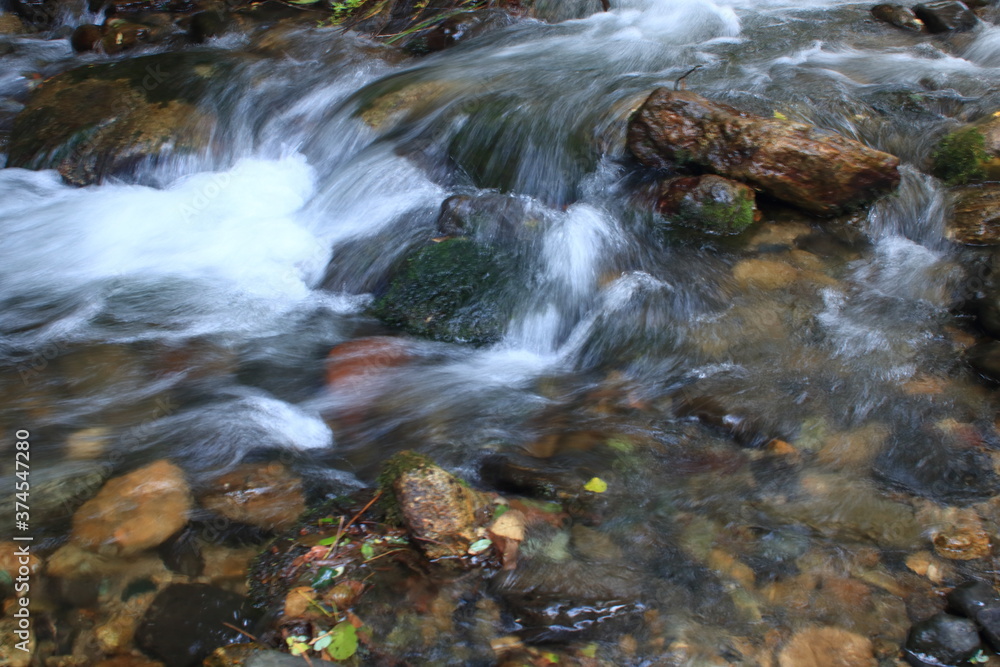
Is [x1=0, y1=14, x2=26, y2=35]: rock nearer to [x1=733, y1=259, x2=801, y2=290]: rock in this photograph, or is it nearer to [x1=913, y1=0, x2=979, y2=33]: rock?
[x1=733, y1=259, x2=801, y2=290]: rock

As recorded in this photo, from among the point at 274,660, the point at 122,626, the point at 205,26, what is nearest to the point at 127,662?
the point at 122,626

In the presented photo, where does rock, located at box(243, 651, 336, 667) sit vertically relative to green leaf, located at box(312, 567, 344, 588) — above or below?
above

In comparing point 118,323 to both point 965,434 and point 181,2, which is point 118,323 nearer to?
point 965,434

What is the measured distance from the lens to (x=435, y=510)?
3.07 metres

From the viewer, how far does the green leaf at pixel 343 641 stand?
2.72 metres

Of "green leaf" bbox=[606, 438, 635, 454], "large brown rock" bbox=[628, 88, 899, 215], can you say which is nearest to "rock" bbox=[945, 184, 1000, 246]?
"large brown rock" bbox=[628, 88, 899, 215]

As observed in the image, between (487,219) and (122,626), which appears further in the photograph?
(487,219)

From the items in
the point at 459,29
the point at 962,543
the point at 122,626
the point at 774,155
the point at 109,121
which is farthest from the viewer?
the point at 459,29

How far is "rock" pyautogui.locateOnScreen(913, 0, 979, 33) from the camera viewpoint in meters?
7.35

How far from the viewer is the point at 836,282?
500 cm

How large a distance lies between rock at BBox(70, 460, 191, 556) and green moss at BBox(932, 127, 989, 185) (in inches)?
231

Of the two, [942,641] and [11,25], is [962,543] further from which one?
[11,25]

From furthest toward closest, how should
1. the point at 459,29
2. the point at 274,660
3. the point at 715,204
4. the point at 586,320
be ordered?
1. the point at 459,29
2. the point at 715,204
3. the point at 586,320
4. the point at 274,660

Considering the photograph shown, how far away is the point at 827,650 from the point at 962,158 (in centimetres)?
441
